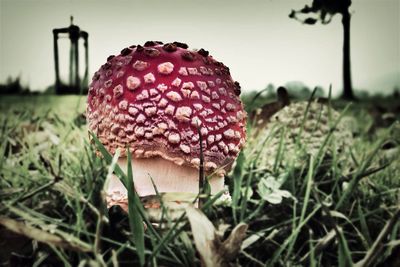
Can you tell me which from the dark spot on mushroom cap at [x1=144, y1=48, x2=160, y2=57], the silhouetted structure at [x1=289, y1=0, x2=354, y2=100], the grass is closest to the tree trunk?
the silhouetted structure at [x1=289, y1=0, x2=354, y2=100]

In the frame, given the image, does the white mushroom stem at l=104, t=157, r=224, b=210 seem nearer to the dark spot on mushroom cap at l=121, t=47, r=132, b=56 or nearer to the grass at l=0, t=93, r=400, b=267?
the grass at l=0, t=93, r=400, b=267

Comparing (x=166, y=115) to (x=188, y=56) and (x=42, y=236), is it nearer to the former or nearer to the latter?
(x=188, y=56)

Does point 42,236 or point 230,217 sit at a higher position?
point 42,236

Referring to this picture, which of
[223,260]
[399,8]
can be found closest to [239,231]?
[223,260]

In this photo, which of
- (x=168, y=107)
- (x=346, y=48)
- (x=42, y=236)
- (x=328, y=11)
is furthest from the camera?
(x=346, y=48)

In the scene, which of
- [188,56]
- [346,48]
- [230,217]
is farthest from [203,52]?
[346,48]

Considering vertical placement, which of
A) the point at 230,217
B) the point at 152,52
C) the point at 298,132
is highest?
the point at 152,52

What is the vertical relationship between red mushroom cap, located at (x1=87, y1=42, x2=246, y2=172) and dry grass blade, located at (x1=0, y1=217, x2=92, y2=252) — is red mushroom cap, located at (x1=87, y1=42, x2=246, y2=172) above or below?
above
